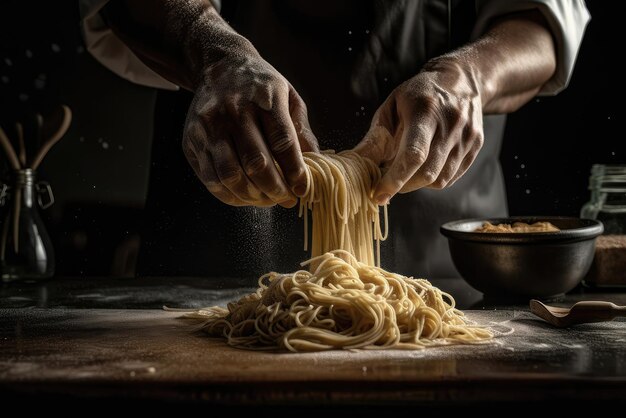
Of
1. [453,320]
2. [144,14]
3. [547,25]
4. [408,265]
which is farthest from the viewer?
[408,265]

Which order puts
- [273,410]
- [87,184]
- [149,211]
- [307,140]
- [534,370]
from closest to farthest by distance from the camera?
[273,410]
[534,370]
[307,140]
[149,211]
[87,184]

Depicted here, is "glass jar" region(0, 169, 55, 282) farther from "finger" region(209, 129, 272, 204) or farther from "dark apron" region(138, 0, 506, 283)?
"finger" region(209, 129, 272, 204)

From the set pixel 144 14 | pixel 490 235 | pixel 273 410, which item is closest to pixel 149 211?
pixel 144 14

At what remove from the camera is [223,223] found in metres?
4.04

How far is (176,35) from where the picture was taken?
10.2 feet

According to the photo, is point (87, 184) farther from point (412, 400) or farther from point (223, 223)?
point (412, 400)

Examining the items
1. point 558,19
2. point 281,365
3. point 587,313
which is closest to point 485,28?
Answer: point 558,19

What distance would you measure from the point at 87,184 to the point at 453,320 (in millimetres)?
2773

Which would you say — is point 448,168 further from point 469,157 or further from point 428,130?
point 428,130

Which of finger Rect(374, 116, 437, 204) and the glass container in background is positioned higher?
finger Rect(374, 116, 437, 204)

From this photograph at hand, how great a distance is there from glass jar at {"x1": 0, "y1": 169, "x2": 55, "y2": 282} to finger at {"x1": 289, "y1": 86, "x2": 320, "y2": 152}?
153 centimetres

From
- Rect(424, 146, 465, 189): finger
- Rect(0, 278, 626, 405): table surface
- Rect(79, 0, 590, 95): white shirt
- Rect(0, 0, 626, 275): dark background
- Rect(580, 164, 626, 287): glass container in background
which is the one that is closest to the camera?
Rect(0, 278, 626, 405): table surface

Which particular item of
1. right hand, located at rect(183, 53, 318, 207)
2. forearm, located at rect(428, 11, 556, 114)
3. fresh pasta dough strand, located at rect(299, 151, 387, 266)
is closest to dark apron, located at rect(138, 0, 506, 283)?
forearm, located at rect(428, 11, 556, 114)

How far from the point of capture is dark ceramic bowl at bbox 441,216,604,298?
9.46 ft
